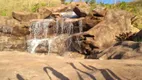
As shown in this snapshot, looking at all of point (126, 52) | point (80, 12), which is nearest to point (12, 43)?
point (80, 12)

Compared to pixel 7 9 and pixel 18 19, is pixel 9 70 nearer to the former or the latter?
pixel 18 19

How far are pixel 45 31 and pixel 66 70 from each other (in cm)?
1093

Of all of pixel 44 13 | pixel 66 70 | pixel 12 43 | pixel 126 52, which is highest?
pixel 44 13

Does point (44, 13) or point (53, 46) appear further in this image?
point (44, 13)

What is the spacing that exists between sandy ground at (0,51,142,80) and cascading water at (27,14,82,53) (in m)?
8.46

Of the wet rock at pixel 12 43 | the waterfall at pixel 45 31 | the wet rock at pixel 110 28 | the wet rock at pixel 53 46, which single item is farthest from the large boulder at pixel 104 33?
the wet rock at pixel 12 43

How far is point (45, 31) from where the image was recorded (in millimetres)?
16406

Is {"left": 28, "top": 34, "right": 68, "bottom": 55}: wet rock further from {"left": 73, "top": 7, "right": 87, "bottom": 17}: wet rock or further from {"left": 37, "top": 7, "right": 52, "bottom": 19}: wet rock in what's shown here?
{"left": 37, "top": 7, "right": 52, "bottom": 19}: wet rock

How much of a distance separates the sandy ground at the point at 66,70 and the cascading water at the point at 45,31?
8.46 m

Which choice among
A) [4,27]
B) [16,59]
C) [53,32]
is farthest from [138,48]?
[4,27]

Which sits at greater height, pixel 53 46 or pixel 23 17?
pixel 23 17

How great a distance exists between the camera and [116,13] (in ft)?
49.5

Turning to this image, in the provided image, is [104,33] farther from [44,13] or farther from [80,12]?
[44,13]

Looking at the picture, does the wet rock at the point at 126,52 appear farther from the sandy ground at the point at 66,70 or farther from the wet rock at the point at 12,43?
the wet rock at the point at 12,43
